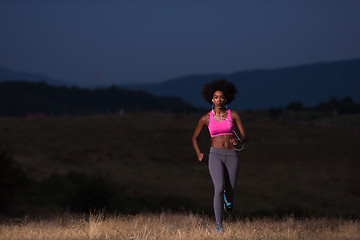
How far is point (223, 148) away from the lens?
8.79m

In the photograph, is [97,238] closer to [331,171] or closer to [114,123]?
[331,171]

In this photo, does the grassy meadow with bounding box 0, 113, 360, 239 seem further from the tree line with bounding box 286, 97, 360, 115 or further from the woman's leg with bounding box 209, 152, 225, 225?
the tree line with bounding box 286, 97, 360, 115

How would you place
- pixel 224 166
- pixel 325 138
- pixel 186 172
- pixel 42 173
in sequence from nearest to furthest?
pixel 224 166 → pixel 42 173 → pixel 186 172 → pixel 325 138

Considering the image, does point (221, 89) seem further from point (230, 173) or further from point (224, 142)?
point (230, 173)

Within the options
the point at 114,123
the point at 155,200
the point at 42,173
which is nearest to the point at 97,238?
the point at 155,200

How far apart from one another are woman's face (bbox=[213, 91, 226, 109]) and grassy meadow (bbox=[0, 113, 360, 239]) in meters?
2.21

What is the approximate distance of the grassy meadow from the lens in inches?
691

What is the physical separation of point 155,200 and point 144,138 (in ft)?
139

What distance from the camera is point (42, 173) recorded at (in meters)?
49.5

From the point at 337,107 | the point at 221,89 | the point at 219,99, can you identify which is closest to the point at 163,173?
the point at 221,89

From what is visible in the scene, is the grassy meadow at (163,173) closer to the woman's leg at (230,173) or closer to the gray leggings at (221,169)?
the gray leggings at (221,169)

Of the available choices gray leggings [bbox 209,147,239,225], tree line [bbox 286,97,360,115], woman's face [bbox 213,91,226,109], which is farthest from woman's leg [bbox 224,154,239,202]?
tree line [bbox 286,97,360,115]

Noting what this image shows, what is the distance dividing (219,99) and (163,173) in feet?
174

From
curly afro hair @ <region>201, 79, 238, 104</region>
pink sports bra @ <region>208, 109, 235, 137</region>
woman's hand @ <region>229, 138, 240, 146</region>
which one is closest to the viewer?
woman's hand @ <region>229, 138, 240, 146</region>
